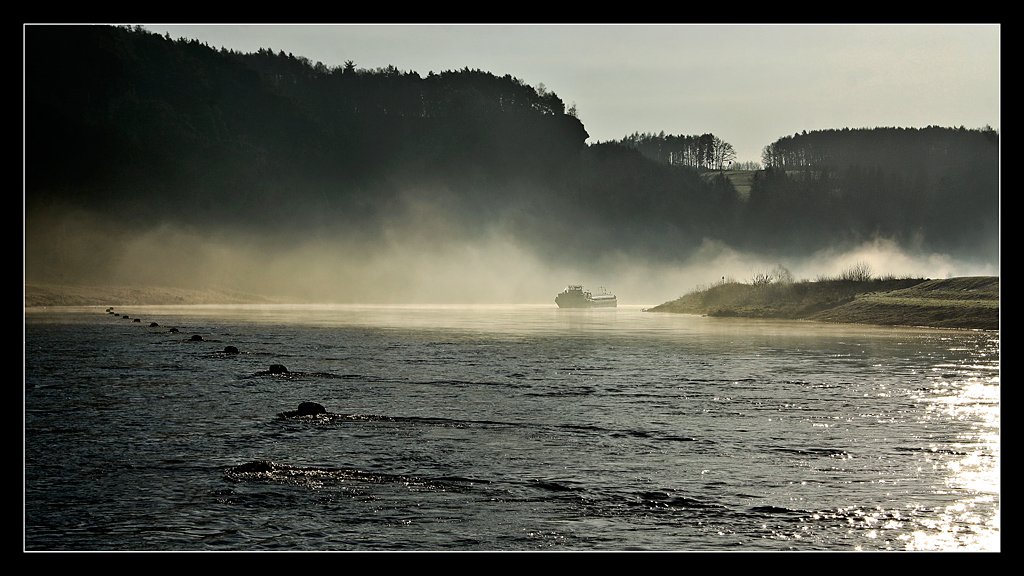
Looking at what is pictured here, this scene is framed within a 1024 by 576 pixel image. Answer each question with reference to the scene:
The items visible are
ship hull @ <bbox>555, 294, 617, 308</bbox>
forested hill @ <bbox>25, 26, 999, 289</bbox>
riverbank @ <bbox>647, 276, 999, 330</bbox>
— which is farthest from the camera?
forested hill @ <bbox>25, 26, 999, 289</bbox>

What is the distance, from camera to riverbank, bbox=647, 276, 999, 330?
171 ft

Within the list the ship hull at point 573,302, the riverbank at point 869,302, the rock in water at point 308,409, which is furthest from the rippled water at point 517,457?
the ship hull at point 573,302

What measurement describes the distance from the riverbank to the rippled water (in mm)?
27147

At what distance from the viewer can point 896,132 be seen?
17600cm

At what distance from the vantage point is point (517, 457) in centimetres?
1295

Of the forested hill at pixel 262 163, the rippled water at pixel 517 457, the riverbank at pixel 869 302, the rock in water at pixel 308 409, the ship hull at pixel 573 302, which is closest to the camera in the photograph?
the rippled water at pixel 517 457

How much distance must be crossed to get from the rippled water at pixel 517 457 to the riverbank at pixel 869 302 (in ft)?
89.1

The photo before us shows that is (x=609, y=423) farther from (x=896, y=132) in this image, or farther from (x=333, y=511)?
(x=896, y=132)

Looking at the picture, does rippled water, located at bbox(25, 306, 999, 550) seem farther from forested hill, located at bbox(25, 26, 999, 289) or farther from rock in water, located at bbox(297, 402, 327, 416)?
forested hill, located at bbox(25, 26, 999, 289)

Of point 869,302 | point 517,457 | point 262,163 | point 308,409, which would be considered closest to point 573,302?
point 869,302

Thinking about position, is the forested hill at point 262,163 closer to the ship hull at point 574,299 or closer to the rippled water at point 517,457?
the ship hull at point 574,299

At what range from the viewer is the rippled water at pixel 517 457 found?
9219mm

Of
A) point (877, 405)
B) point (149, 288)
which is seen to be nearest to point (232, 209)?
point (149, 288)

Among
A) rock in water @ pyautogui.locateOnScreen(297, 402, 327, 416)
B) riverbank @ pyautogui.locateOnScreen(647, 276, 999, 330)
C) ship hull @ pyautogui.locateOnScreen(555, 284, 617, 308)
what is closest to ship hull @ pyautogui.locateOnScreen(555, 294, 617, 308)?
ship hull @ pyautogui.locateOnScreen(555, 284, 617, 308)
